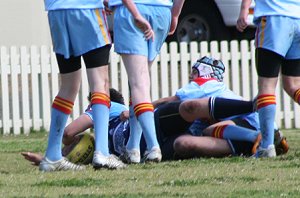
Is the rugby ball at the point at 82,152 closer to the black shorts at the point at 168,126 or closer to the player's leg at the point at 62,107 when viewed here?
the black shorts at the point at 168,126

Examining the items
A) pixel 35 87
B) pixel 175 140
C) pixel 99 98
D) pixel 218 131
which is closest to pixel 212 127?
pixel 218 131

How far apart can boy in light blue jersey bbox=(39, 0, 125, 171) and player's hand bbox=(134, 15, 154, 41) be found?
1.17ft

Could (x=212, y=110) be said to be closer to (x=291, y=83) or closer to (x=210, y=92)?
(x=210, y=92)

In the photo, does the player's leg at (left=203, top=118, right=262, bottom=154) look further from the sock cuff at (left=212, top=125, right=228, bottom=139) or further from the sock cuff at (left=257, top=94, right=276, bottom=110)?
the sock cuff at (left=257, top=94, right=276, bottom=110)

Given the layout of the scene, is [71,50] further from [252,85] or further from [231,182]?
[252,85]

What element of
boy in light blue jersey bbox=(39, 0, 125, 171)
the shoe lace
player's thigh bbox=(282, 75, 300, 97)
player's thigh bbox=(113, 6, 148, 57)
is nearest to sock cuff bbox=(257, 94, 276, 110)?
player's thigh bbox=(282, 75, 300, 97)

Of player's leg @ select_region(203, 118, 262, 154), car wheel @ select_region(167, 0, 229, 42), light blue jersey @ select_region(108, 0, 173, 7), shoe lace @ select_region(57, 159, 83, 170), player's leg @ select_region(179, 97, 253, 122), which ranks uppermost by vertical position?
light blue jersey @ select_region(108, 0, 173, 7)

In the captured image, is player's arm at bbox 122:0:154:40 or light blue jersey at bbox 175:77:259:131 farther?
light blue jersey at bbox 175:77:259:131

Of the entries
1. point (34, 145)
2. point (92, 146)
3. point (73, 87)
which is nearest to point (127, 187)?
point (73, 87)

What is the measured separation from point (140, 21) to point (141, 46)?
0.85ft

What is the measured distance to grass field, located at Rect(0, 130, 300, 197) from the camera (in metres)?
7.40

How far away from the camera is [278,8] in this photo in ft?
30.5

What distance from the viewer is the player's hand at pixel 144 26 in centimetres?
900

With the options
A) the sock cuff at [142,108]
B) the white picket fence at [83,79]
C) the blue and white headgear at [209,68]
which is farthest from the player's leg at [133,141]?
the white picket fence at [83,79]
